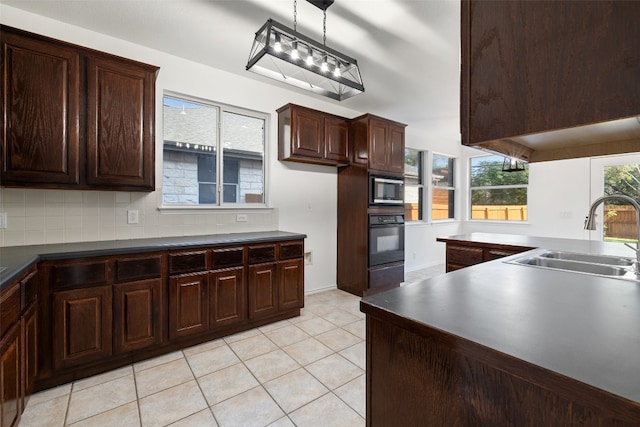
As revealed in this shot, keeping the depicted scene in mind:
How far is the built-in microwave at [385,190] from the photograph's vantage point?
12.5 feet

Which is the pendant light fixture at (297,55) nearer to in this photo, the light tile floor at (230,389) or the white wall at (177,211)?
the white wall at (177,211)

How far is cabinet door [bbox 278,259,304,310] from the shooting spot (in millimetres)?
2980

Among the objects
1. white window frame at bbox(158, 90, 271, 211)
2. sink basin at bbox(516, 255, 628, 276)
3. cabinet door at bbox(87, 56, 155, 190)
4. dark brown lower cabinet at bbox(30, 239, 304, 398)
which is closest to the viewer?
sink basin at bbox(516, 255, 628, 276)

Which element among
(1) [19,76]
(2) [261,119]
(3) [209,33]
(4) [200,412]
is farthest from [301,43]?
(4) [200,412]

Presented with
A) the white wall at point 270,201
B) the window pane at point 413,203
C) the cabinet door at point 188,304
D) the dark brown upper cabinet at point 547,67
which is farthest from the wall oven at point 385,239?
the dark brown upper cabinet at point 547,67

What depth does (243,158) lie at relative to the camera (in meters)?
3.47

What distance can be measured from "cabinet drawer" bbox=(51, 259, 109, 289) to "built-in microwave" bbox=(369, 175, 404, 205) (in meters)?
2.87

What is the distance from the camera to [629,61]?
521 millimetres

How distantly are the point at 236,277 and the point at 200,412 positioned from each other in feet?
3.68

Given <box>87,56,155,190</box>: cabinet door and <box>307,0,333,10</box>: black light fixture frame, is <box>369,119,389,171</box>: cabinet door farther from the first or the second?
<box>87,56,155,190</box>: cabinet door

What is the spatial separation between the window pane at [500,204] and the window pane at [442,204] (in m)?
0.47

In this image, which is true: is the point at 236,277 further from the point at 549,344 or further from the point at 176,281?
the point at 549,344

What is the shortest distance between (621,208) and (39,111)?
22.2ft

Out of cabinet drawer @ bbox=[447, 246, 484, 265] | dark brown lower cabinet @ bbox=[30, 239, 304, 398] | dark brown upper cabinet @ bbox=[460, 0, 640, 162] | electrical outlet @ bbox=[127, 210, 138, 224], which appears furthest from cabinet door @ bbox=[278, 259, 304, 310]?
dark brown upper cabinet @ bbox=[460, 0, 640, 162]
